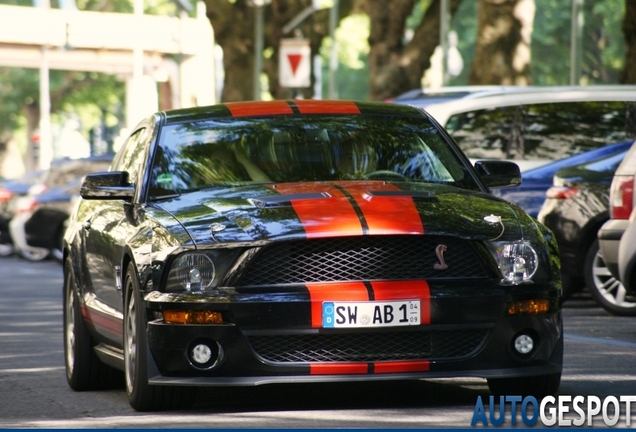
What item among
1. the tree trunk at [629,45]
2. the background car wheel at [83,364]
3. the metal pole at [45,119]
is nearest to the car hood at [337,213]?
the background car wheel at [83,364]

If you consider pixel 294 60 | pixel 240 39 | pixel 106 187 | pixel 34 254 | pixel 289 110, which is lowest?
pixel 34 254

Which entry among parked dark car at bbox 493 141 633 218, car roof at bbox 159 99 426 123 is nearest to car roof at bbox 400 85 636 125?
parked dark car at bbox 493 141 633 218

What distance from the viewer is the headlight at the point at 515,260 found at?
7582 mm

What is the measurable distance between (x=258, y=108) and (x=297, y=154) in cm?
56

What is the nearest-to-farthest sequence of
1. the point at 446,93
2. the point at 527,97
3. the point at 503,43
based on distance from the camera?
1. the point at 527,97
2. the point at 446,93
3. the point at 503,43

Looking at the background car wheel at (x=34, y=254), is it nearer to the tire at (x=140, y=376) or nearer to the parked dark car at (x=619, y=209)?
the parked dark car at (x=619, y=209)

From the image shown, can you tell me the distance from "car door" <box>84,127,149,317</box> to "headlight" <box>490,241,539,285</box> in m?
1.83

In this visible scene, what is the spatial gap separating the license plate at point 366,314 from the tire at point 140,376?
2.80 ft

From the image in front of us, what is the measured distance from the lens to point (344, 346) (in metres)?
7.44

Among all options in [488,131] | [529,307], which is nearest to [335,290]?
[529,307]

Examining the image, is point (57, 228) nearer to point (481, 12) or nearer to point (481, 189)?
point (481, 12)

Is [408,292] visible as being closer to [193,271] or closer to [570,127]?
[193,271]

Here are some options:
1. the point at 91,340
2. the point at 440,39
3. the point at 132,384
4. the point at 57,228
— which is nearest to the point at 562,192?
the point at 91,340

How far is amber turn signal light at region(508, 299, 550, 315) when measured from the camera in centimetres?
756
